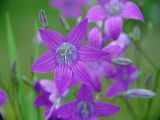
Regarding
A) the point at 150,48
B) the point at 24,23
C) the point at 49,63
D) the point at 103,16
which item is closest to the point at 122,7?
the point at 103,16

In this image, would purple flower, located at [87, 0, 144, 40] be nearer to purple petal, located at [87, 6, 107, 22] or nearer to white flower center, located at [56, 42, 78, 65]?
purple petal, located at [87, 6, 107, 22]

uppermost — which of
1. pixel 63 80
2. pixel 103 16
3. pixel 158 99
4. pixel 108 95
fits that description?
pixel 103 16

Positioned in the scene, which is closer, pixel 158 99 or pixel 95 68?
pixel 95 68

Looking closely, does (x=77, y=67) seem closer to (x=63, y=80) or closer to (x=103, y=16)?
(x=63, y=80)

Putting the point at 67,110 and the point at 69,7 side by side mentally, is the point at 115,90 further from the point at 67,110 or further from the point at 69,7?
the point at 69,7

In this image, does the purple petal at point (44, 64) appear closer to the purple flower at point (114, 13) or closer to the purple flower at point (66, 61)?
the purple flower at point (66, 61)

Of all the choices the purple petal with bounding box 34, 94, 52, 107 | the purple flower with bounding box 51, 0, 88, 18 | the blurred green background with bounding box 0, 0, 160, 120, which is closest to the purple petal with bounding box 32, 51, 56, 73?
the purple petal with bounding box 34, 94, 52, 107

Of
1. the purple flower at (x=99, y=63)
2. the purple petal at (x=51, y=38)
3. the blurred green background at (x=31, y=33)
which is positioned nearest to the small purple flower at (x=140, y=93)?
the purple flower at (x=99, y=63)

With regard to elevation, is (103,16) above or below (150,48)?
above
